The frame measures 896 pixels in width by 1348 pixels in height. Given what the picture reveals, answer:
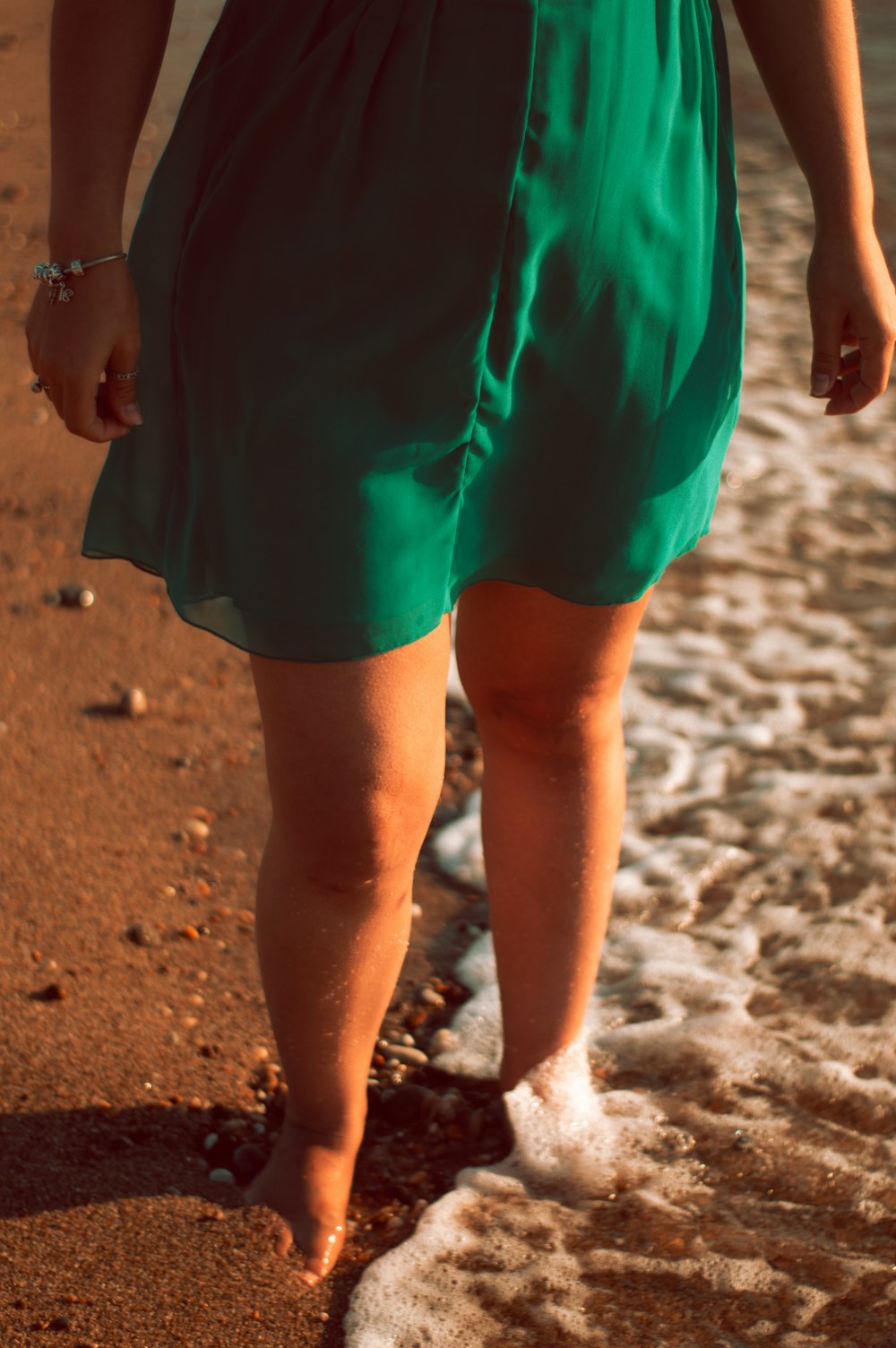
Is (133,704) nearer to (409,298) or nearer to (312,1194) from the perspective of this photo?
(312,1194)

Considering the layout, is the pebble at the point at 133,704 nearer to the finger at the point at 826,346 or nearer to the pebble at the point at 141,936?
the pebble at the point at 141,936

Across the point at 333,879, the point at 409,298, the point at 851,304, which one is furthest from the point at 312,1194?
the point at 851,304

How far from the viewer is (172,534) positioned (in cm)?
143

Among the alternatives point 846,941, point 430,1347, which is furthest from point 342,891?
point 846,941

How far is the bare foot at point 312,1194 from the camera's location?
Answer: 69.1 inches

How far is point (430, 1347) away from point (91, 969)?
2.76ft

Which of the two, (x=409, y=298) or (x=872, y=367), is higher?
(x=409, y=298)

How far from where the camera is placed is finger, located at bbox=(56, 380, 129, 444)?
1314 millimetres

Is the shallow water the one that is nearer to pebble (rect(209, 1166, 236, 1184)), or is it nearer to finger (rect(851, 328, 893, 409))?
pebble (rect(209, 1166, 236, 1184))

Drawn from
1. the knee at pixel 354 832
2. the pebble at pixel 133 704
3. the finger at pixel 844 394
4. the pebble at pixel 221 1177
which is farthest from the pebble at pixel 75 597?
the finger at pixel 844 394

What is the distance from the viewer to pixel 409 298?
128 cm

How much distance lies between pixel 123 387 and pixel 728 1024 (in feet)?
5.00

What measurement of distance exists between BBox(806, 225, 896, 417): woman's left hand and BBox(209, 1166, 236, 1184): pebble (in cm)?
128

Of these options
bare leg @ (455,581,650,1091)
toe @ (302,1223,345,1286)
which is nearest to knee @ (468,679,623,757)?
bare leg @ (455,581,650,1091)
